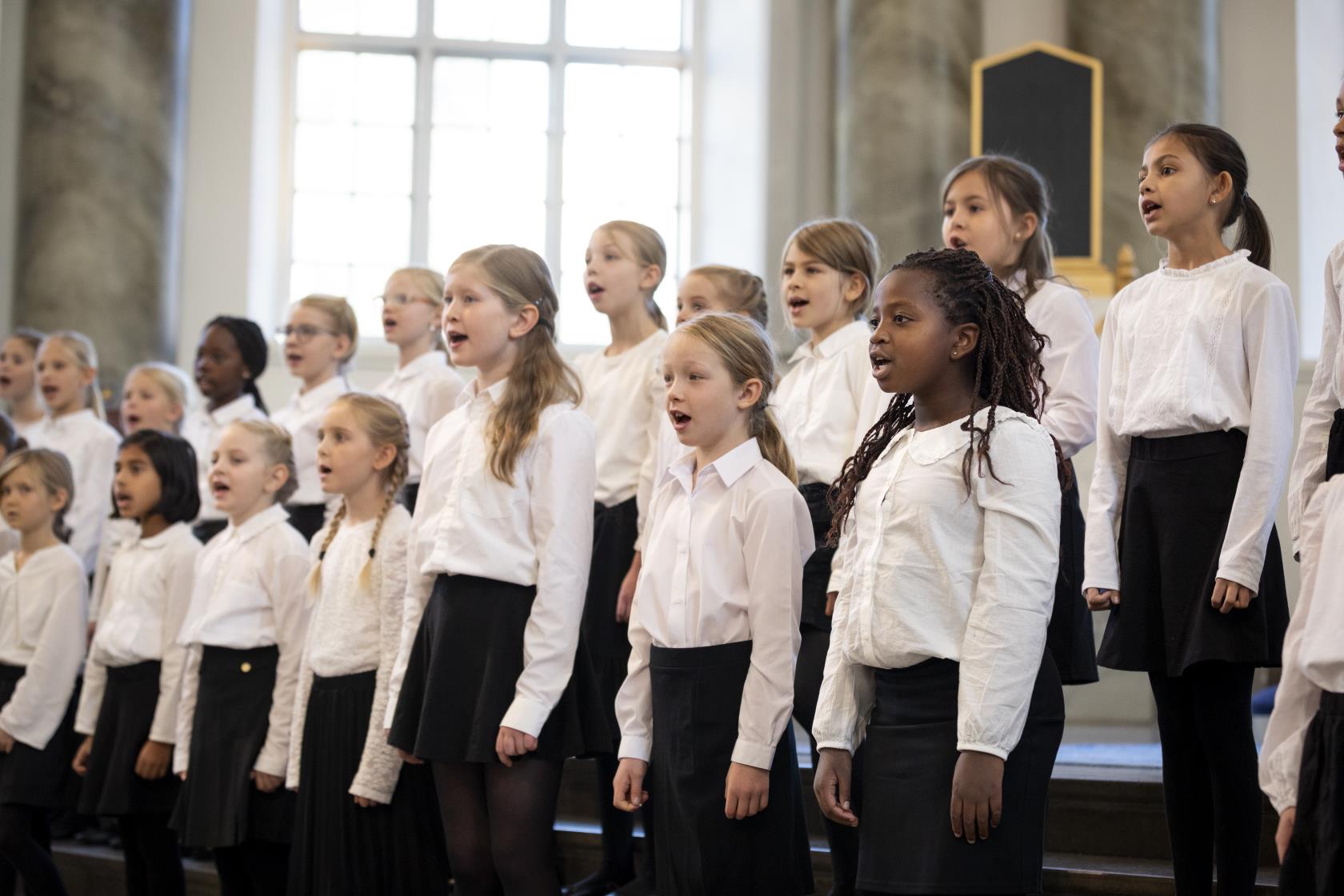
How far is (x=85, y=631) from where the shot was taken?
470cm

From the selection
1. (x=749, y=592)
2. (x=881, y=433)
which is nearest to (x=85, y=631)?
(x=749, y=592)

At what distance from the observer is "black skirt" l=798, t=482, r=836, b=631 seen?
339cm

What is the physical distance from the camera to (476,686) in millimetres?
3184

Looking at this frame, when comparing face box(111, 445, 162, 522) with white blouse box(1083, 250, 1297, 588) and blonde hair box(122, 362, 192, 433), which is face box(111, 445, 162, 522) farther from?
white blouse box(1083, 250, 1297, 588)

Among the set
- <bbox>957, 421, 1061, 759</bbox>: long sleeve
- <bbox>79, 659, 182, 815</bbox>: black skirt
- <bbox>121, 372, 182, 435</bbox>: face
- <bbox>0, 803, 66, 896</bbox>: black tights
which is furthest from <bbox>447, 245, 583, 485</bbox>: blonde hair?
<bbox>121, 372, 182, 435</bbox>: face

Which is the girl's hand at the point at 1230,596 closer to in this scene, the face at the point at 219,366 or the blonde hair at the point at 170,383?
the face at the point at 219,366

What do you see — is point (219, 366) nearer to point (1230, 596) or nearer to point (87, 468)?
point (87, 468)

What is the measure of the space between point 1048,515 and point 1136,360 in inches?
34.8

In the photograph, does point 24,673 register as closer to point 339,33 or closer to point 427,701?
point 427,701

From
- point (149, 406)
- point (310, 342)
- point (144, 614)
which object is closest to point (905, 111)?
point (310, 342)

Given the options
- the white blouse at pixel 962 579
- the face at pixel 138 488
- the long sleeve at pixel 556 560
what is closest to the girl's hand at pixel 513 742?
the long sleeve at pixel 556 560

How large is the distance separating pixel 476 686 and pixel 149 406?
8.91 ft

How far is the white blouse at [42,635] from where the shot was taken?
4461mm

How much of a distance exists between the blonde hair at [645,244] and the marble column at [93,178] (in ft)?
14.4
